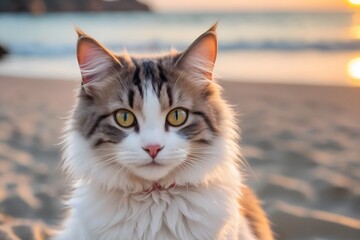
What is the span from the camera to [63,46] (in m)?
10.7

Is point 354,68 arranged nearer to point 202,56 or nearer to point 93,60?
point 202,56

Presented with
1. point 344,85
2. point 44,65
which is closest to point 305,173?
point 344,85

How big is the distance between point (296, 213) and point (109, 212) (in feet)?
4.26

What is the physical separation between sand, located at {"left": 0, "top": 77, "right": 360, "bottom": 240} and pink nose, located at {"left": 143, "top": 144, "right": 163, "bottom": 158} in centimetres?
93

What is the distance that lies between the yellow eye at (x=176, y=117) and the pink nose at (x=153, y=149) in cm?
12

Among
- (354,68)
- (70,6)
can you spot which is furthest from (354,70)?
(70,6)

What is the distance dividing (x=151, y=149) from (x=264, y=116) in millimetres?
3331

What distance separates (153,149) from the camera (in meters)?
1.43

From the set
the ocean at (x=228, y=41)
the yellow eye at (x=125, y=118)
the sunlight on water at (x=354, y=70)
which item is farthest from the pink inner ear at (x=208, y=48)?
the sunlight on water at (x=354, y=70)

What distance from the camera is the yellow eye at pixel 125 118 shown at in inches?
58.9

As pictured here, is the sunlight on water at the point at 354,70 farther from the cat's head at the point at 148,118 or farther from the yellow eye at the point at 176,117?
the yellow eye at the point at 176,117

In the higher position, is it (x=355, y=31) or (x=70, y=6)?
(x=70, y=6)

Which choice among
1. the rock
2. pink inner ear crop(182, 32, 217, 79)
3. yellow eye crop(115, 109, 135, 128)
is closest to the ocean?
the rock

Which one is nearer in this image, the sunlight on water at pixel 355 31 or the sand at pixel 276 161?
the sand at pixel 276 161
